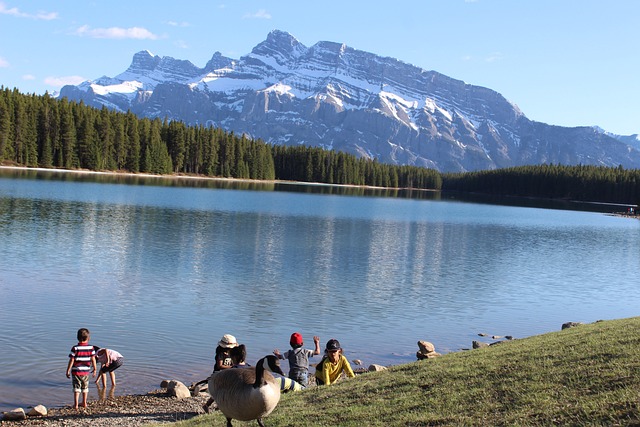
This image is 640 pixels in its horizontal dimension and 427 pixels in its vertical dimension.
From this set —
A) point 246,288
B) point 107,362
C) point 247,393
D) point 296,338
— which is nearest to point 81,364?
point 107,362

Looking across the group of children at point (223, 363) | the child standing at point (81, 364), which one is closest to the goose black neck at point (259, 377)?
the group of children at point (223, 363)

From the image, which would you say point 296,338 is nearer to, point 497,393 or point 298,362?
point 298,362

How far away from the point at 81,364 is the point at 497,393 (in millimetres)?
11855

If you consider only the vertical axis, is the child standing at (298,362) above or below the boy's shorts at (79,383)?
above

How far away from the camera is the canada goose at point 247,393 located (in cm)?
1159

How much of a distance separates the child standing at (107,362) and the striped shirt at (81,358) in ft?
3.57

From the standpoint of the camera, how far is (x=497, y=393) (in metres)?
13.6

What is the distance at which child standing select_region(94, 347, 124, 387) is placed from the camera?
19672 mm

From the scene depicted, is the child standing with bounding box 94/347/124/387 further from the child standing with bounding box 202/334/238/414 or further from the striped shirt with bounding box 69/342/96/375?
the child standing with bounding box 202/334/238/414

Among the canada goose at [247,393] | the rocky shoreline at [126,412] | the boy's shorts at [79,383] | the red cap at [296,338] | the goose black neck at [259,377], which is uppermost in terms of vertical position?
the goose black neck at [259,377]

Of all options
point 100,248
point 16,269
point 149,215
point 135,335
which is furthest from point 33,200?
point 135,335

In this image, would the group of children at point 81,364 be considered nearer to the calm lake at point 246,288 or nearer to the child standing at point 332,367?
the calm lake at point 246,288

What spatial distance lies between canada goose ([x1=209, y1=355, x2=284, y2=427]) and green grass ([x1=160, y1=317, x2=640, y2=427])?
5.92ft

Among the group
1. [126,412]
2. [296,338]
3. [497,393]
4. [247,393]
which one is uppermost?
[247,393]
